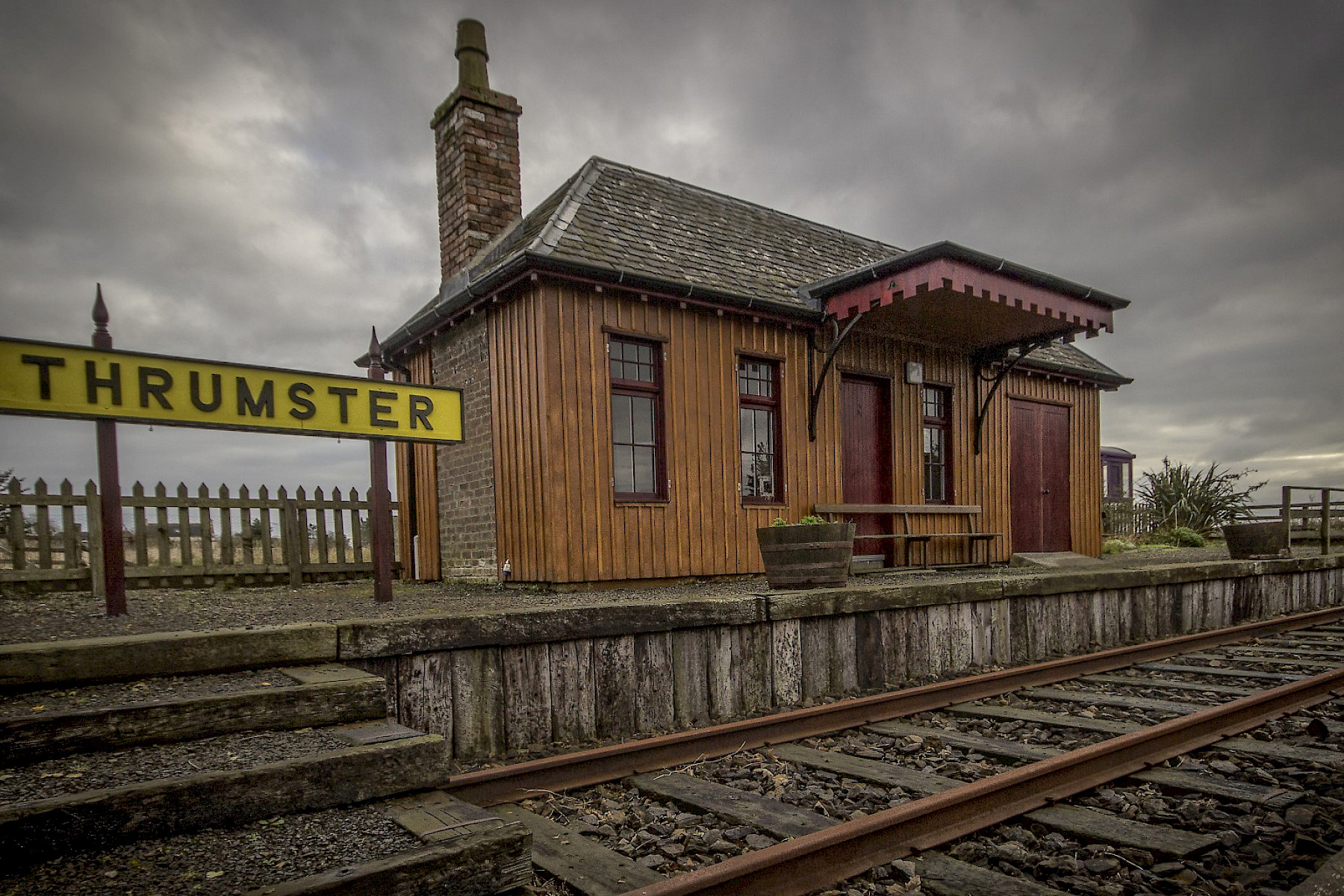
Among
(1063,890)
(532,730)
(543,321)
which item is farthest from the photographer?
(543,321)

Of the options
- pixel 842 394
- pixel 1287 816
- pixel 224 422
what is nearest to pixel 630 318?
pixel 842 394

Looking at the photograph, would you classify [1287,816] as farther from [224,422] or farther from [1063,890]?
[224,422]

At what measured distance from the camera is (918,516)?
11.6m

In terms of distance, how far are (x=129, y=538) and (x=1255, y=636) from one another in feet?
41.0

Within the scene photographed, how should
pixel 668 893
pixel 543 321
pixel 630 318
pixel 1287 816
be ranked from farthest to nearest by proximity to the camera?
pixel 630 318
pixel 543 321
pixel 1287 816
pixel 668 893

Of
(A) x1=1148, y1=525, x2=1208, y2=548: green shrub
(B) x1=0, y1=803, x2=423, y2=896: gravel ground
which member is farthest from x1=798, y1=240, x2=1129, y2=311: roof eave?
(A) x1=1148, y1=525, x2=1208, y2=548: green shrub

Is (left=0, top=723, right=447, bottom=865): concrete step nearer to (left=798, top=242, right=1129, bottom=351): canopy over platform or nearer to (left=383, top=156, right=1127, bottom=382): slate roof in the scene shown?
(left=383, top=156, right=1127, bottom=382): slate roof

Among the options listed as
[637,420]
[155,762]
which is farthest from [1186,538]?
[155,762]

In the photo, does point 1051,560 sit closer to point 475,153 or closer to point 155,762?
point 475,153

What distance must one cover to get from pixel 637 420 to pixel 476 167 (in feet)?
13.5

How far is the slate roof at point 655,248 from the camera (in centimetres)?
872

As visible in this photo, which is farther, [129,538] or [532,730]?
[129,538]

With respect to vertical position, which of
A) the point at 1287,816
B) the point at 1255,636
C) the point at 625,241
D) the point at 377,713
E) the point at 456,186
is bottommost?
the point at 1255,636

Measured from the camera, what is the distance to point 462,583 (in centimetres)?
1006
